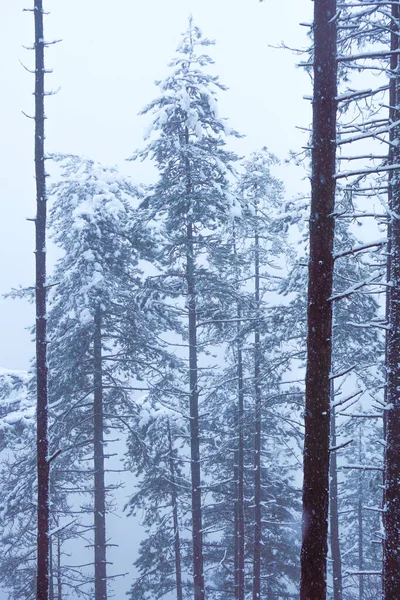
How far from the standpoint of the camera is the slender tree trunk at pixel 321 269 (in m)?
5.75

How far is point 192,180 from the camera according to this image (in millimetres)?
13000

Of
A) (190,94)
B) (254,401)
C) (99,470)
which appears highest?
(190,94)

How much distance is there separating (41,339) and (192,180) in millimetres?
6555

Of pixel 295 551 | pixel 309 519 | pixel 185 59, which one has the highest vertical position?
pixel 185 59

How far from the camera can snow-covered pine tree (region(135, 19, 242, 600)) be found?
1267cm

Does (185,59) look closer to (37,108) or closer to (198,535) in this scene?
(37,108)

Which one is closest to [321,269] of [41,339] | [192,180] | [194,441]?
[41,339]

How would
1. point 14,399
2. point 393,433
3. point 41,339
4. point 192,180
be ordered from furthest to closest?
point 14,399
point 192,180
point 41,339
point 393,433

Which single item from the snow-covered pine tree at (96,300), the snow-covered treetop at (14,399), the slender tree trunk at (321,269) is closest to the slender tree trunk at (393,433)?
the slender tree trunk at (321,269)

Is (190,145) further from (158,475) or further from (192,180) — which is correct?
(158,475)

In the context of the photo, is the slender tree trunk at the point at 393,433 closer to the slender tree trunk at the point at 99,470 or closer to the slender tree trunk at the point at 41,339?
the slender tree trunk at the point at 41,339

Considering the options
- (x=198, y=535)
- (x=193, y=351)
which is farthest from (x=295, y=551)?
(x=193, y=351)

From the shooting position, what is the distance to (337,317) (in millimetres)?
13734

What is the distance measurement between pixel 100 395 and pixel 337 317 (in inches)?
278
